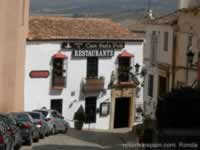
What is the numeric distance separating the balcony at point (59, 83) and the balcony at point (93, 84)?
1.73 m

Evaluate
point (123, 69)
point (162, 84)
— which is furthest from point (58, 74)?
point (162, 84)

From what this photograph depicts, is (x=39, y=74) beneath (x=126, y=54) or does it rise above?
beneath

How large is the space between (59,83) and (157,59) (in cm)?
731

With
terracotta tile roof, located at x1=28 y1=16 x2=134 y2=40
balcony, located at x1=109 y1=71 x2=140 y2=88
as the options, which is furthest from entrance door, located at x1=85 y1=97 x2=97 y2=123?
terracotta tile roof, located at x1=28 y1=16 x2=134 y2=40

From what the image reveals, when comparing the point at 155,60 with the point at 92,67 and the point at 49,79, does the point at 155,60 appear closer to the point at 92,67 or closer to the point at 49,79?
the point at 92,67

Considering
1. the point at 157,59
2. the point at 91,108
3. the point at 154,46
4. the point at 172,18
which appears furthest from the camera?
the point at 91,108

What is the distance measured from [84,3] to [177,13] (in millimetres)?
58776

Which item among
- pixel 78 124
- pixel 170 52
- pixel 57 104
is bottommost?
pixel 78 124

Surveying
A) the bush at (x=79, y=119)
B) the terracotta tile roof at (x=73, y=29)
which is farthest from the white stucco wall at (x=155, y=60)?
the bush at (x=79, y=119)

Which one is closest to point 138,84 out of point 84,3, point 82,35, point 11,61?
point 82,35

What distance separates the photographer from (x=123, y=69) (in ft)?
159

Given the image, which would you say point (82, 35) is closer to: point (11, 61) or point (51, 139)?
point (11, 61)

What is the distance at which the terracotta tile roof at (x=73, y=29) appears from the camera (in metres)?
45.8

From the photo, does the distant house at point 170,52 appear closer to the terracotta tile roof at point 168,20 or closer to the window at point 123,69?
the terracotta tile roof at point 168,20
